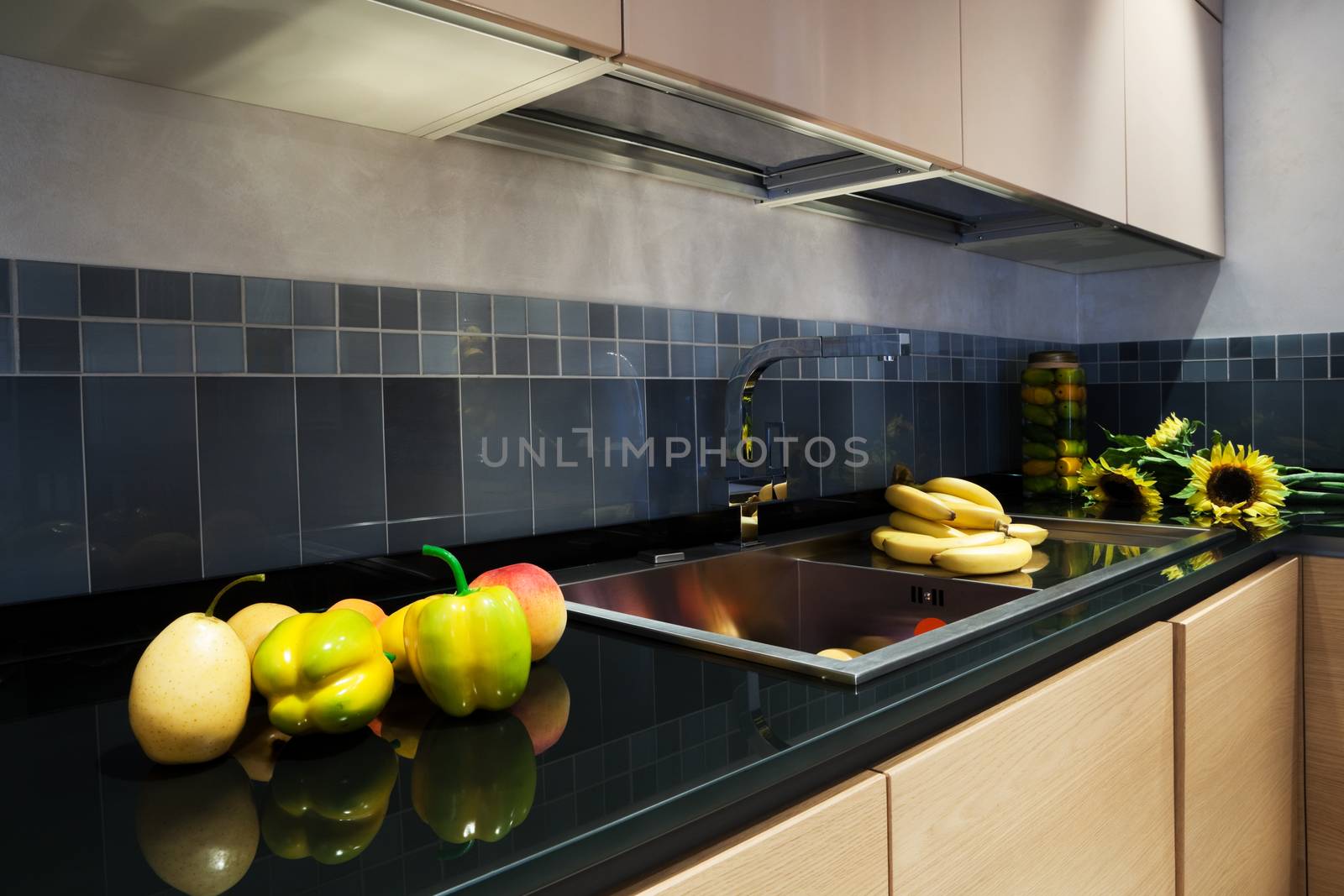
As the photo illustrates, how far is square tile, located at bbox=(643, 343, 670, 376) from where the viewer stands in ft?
4.98

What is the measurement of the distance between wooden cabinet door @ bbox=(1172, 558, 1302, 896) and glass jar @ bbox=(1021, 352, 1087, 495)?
1.96 feet

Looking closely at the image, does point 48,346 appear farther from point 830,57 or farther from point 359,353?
point 830,57

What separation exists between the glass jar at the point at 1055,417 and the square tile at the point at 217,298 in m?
1.75

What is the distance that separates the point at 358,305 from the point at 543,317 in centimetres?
28

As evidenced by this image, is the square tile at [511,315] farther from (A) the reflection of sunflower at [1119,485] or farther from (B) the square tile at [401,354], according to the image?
(A) the reflection of sunflower at [1119,485]

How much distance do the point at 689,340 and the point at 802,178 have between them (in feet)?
1.16

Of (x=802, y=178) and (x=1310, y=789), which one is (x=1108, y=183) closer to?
(x=802, y=178)

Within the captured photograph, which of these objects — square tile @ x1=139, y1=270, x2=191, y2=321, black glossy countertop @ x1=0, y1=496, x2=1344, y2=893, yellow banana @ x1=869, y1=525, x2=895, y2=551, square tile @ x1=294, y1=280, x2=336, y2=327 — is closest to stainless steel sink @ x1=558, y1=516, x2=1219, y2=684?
yellow banana @ x1=869, y1=525, x2=895, y2=551

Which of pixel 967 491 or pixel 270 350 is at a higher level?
pixel 270 350

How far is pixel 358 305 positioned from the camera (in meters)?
1.17

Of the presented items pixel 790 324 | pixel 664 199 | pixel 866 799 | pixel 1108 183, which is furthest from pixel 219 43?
pixel 1108 183

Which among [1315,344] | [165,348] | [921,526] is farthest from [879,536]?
[1315,344]

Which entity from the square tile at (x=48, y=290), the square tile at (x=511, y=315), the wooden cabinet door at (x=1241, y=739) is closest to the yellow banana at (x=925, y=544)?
the wooden cabinet door at (x=1241, y=739)

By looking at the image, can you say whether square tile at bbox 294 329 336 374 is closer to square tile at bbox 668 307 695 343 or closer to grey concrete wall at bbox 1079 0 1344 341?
square tile at bbox 668 307 695 343
